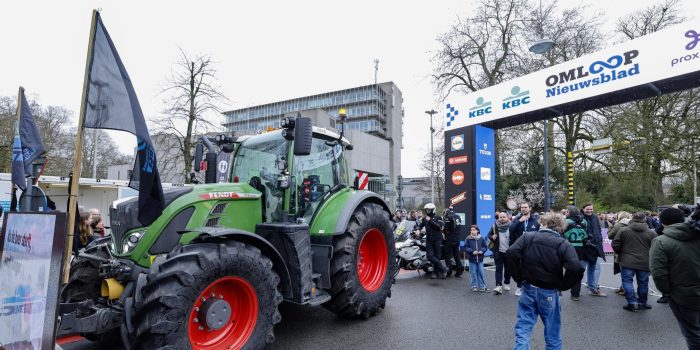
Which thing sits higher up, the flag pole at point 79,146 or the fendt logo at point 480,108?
the fendt logo at point 480,108

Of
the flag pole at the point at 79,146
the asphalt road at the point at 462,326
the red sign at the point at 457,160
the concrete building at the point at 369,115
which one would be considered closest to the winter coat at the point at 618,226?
the asphalt road at the point at 462,326

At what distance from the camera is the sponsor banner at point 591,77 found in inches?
305

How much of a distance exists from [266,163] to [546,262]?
3285 mm

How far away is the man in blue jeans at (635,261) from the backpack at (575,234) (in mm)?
561

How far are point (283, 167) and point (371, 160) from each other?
45170 millimetres

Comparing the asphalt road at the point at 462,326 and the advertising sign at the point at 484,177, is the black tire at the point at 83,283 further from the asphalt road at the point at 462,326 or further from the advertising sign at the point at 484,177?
the advertising sign at the point at 484,177

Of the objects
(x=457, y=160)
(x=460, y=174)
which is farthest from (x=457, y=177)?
(x=457, y=160)

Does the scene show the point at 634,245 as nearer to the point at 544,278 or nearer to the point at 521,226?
the point at 521,226

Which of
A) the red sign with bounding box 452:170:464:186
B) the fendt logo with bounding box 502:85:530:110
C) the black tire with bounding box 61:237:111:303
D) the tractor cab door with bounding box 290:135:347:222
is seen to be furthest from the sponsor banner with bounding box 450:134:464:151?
the black tire with bounding box 61:237:111:303

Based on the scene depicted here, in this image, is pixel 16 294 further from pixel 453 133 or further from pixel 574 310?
pixel 453 133

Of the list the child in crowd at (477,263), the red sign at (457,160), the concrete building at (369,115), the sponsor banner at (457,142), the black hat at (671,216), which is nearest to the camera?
the black hat at (671,216)

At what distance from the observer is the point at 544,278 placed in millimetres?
3684

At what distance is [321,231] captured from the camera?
493 cm

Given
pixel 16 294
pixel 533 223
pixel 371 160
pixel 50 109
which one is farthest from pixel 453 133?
pixel 371 160
